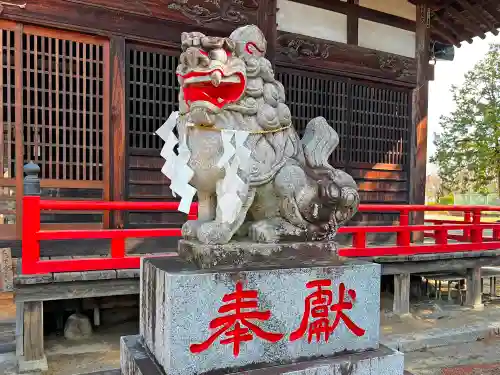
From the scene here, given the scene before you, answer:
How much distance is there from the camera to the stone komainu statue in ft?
8.23

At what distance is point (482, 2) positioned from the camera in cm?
816

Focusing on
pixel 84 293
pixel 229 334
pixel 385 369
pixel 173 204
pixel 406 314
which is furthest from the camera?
pixel 406 314

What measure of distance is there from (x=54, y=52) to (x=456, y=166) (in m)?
29.0

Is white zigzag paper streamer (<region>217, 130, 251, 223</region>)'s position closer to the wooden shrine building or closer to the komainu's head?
the komainu's head

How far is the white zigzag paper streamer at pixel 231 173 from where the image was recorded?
2.52m

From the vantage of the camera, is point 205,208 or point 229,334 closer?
point 229,334

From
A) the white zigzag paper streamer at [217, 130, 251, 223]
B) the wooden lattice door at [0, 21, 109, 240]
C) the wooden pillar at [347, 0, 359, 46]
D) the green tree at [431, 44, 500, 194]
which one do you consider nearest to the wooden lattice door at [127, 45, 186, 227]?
the wooden lattice door at [0, 21, 109, 240]

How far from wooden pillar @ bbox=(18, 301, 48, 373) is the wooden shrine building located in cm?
171

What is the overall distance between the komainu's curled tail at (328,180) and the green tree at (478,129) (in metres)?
21.6

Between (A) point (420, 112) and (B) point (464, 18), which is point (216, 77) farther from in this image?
(B) point (464, 18)

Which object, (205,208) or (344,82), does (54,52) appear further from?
(344,82)

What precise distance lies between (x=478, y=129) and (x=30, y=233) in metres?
24.6

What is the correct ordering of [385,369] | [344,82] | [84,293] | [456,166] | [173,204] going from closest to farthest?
[385,369], [84,293], [173,204], [344,82], [456,166]

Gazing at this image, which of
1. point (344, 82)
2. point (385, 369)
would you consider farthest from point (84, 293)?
point (344, 82)
